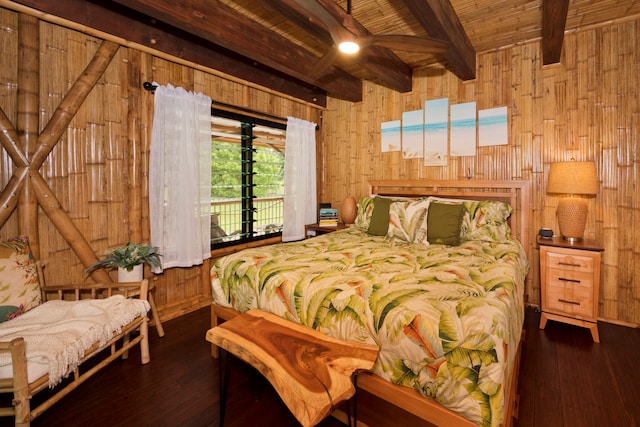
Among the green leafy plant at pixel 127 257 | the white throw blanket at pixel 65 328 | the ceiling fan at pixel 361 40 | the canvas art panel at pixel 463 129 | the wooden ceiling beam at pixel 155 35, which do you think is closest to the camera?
the white throw blanket at pixel 65 328

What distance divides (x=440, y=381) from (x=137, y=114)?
9.64 ft

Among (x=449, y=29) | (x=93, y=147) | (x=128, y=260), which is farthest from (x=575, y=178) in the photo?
(x=93, y=147)

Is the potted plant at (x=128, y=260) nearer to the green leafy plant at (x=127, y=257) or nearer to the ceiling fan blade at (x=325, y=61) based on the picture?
the green leafy plant at (x=127, y=257)

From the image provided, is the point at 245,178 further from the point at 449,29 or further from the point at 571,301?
the point at 571,301

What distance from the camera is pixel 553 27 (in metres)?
2.39

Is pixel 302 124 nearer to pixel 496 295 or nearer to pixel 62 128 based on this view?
pixel 62 128

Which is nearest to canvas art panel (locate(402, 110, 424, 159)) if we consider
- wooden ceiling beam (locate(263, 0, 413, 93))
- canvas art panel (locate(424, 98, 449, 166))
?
canvas art panel (locate(424, 98, 449, 166))

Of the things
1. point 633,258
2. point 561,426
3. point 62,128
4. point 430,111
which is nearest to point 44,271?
point 62,128

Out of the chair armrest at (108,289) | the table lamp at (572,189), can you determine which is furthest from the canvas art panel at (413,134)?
the chair armrest at (108,289)

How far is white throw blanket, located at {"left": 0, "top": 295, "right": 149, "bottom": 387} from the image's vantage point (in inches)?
57.5

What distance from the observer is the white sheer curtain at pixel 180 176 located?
2.76 meters

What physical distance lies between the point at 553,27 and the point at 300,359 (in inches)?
119

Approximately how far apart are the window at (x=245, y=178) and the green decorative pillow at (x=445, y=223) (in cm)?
204

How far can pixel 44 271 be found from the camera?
7.39ft
